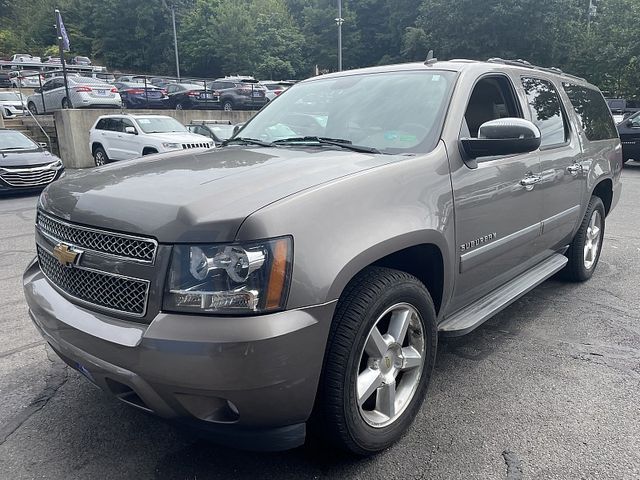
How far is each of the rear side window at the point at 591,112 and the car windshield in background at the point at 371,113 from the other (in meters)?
1.88

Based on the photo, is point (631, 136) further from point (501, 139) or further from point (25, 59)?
point (25, 59)

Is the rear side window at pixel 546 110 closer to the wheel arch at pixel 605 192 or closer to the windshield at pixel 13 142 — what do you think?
the wheel arch at pixel 605 192

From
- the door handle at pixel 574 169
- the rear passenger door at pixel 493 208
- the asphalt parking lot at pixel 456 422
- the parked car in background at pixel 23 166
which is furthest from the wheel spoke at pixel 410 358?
the parked car in background at pixel 23 166

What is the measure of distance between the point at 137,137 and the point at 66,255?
43.8 feet

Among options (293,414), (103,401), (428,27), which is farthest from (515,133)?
(428,27)

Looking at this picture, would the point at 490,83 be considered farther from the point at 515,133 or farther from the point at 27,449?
the point at 27,449

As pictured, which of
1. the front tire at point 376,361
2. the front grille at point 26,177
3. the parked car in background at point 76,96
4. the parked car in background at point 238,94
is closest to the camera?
the front tire at point 376,361

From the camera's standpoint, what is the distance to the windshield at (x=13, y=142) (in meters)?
11.5

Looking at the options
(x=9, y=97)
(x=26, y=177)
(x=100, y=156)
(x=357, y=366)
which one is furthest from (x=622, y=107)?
(x=9, y=97)

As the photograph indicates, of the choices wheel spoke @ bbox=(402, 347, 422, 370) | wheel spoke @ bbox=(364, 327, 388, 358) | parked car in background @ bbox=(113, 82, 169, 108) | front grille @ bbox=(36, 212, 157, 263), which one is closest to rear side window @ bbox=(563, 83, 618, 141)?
wheel spoke @ bbox=(402, 347, 422, 370)

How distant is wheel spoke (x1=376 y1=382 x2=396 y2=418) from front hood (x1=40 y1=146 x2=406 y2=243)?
1002 millimetres

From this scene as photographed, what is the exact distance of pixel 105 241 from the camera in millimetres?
2098

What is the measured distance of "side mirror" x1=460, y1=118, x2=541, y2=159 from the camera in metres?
2.74

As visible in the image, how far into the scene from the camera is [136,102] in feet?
84.3
